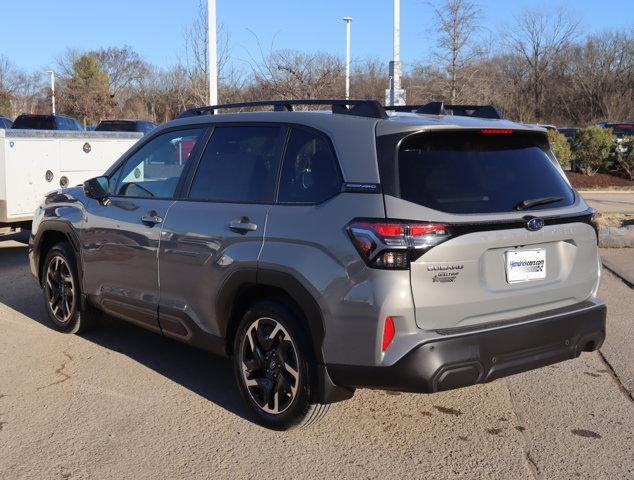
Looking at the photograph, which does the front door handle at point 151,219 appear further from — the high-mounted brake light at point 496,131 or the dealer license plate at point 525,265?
the dealer license plate at point 525,265

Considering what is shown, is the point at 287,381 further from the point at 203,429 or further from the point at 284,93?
the point at 284,93

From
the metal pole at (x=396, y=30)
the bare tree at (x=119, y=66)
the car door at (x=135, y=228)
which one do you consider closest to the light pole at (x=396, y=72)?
the metal pole at (x=396, y=30)

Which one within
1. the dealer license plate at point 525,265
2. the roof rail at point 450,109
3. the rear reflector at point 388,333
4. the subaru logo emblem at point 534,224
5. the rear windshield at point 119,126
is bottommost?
the rear reflector at point 388,333


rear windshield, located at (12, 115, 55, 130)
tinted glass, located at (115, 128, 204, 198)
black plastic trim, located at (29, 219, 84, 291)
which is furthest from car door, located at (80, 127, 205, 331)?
rear windshield, located at (12, 115, 55, 130)

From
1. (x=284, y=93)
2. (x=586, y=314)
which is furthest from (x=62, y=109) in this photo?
(x=586, y=314)

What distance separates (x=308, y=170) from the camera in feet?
13.1

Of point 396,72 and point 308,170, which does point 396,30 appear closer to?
point 396,72

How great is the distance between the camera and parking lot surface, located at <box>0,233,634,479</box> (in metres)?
3.70

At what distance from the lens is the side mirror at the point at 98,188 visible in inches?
214

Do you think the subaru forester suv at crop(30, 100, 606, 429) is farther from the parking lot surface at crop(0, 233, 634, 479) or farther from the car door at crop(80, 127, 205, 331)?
the parking lot surface at crop(0, 233, 634, 479)

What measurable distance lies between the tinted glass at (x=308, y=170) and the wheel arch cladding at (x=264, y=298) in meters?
0.46

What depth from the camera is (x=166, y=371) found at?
17.1 ft

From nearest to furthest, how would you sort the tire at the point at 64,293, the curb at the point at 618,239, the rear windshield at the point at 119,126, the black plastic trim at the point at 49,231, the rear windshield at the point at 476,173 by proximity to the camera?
the rear windshield at the point at 476,173 < the black plastic trim at the point at 49,231 < the tire at the point at 64,293 < the curb at the point at 618,239 < the rear windshield at the point at 119,126

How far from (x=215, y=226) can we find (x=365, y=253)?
1.21 meters
